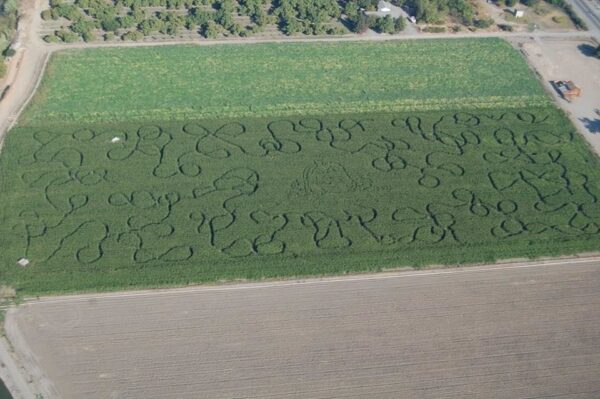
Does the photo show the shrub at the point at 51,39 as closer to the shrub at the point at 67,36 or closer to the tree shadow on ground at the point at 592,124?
the shrub at the point at 67,36

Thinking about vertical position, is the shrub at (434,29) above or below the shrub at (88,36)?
below

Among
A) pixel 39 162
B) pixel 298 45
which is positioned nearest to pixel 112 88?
pixel 39 162

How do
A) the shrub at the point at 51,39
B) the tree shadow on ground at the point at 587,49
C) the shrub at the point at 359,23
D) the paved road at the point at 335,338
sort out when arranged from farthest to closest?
the shrub at the point at 359,23, the tree shadow on ground at the point at 587,49, the shrub at the point at 51,39, the paved road at the point at 335,338

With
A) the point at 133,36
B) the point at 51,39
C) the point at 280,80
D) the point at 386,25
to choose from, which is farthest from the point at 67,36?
the point at 386,25

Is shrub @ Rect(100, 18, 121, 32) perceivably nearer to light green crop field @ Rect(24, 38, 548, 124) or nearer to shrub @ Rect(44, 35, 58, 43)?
light green crop field @ Rect(24, 38, 548, 124)

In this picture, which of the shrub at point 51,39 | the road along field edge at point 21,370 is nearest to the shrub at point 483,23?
the shrub at point 51,39

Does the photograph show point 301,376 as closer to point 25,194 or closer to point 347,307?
point 347,307
